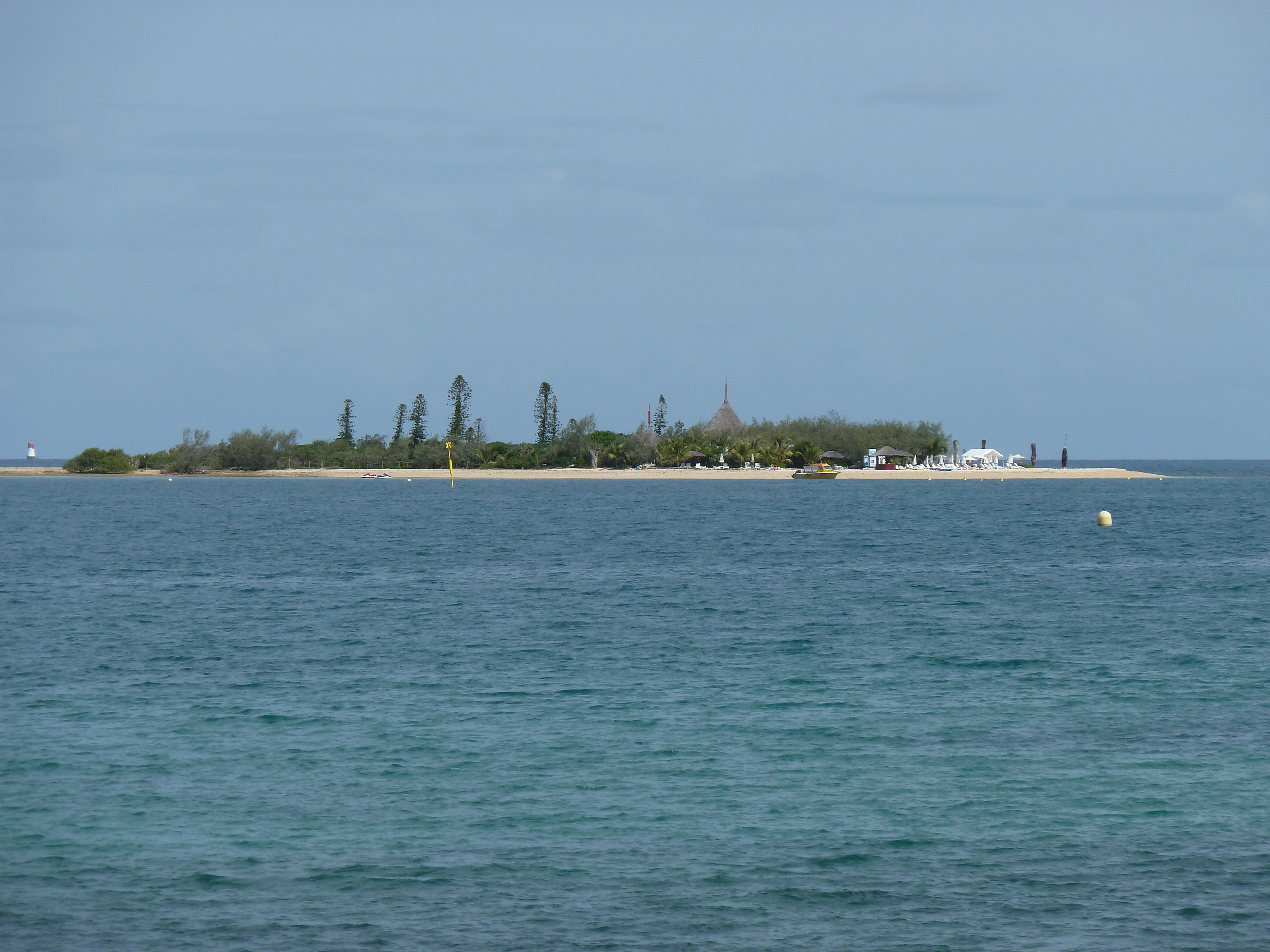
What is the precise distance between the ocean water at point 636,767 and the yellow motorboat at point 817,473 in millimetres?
118372

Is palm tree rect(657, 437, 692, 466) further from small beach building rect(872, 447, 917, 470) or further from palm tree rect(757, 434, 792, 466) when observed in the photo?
small beach building rect(872, 447, 917, 470)

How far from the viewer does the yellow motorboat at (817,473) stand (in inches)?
6668

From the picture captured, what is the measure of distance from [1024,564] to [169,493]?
115 meters

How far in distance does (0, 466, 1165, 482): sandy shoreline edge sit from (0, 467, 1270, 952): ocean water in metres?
129

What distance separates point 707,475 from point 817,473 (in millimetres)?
17157

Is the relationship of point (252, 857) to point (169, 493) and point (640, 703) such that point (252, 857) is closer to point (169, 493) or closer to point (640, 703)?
point (640, 703)

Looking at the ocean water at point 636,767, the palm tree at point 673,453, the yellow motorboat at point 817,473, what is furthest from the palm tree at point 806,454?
the ocean water at point 636,767

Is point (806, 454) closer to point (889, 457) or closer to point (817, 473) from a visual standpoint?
point (817, 473)

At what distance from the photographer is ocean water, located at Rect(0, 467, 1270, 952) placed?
46.0ft

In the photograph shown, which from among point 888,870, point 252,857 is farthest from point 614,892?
point 252,857

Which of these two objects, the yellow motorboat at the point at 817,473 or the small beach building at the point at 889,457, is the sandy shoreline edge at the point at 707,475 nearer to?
the yellow motorboat at the point at 817,473

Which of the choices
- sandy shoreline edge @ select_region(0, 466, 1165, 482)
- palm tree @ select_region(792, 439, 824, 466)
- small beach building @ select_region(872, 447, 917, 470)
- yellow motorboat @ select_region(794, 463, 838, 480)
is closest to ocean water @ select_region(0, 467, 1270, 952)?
yellow motorboat @ select_region(794, 463, 838, 480)

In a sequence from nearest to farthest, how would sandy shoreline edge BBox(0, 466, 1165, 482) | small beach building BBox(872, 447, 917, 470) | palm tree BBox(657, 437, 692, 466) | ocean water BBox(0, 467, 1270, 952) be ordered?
1. ocean water BBox(0, 467, 1270, 952)
2. sandy shoreline edge BBox(0, 466, 1165, 482)
3. palm tree BBox(657, 437, 692, 466)
4. small beach building BBox(872, 447, 917, 470)

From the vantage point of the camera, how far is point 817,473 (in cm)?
16962
